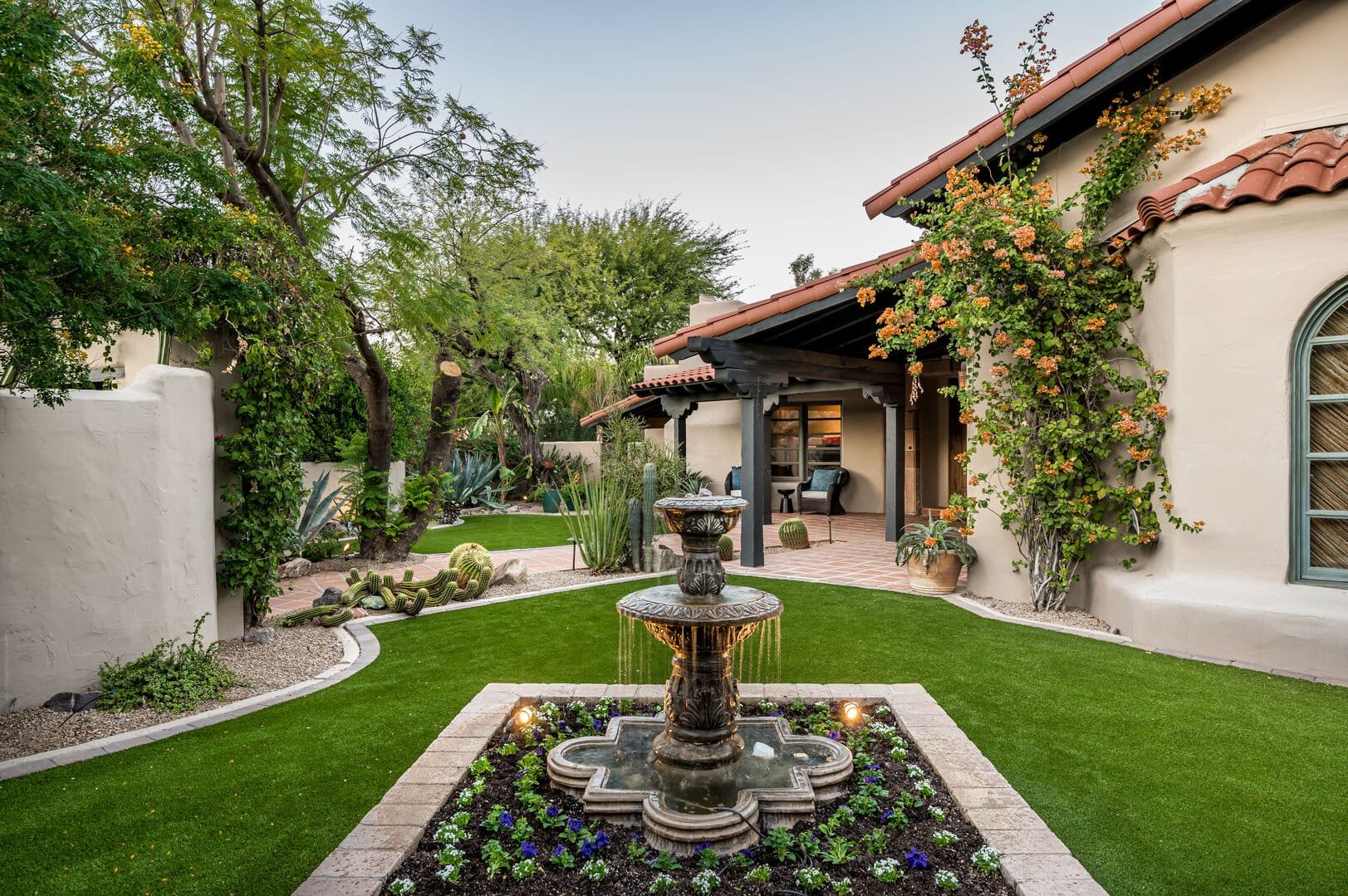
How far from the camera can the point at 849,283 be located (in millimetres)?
7367

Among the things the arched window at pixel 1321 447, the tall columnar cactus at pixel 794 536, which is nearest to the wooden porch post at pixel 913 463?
the tall columnar cactus at pixel 794 536

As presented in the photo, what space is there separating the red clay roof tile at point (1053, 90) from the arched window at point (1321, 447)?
2653 millimetres

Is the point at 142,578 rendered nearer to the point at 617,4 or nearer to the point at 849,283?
the point at 849,283

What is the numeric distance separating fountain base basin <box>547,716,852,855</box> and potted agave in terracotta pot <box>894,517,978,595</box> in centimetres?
436

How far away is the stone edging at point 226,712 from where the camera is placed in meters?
3.49

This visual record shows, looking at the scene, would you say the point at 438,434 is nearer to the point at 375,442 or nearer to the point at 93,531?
the point at 375,442

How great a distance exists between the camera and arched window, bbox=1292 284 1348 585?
4.90 meters

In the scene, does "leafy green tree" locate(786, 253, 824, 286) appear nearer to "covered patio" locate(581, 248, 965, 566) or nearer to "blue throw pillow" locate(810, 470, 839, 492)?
"covered patio" locate(581, 248, 965, 566)

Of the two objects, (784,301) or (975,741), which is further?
(784,301)

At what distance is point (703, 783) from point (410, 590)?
510 cm

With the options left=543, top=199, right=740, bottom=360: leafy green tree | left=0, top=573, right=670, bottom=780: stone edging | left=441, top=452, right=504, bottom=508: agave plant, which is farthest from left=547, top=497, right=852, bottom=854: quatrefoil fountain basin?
left=543, top=199, right=740, bottom=360: leafy green tree

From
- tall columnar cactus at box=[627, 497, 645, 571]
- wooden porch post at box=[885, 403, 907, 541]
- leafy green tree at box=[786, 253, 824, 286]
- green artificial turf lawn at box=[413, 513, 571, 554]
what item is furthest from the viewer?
leafy green tree at box=[786, 253, 824, 286]

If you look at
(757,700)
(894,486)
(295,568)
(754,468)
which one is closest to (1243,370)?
(757,700)

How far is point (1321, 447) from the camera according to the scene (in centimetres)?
500
